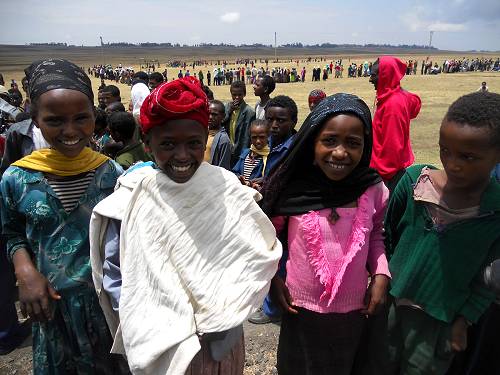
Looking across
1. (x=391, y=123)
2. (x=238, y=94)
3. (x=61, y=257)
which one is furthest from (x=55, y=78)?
(x=238, y=94)

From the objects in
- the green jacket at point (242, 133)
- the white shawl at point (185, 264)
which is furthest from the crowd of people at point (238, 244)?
the green jacket at point (242, 133)

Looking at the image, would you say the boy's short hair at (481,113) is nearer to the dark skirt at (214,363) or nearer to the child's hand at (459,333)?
the child's hand at (459,333)

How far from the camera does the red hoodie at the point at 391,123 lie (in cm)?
435

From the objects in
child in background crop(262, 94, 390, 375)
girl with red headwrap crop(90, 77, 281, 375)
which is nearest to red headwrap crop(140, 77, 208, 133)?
girl with red headwrap crop(90, 77, 281, 375)

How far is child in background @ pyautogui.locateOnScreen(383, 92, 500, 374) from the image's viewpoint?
1.74 meters

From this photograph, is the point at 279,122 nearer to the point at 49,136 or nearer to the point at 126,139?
the point at 126,139

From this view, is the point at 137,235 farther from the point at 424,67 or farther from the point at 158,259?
the point at 424,67

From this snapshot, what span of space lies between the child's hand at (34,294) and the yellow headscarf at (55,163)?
48 centimetres

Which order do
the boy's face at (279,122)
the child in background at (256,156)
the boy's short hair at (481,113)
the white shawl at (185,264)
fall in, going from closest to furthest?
the white shawl at (185,264) → the boy's short hair at (481,113) → the child in background at (256,156) → the boy's face at (279,122)

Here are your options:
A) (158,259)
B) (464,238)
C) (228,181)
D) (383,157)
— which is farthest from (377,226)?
(383,157)

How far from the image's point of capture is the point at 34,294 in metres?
1.71

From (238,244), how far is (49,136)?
101 cm

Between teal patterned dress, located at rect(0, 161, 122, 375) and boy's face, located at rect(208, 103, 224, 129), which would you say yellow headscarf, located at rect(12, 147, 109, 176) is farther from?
boy's face, located at rect(208, 103, 224, 129)

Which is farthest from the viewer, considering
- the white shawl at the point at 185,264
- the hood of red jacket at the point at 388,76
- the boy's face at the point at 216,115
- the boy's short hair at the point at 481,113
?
the hood of red jacket at the point at 388,76
